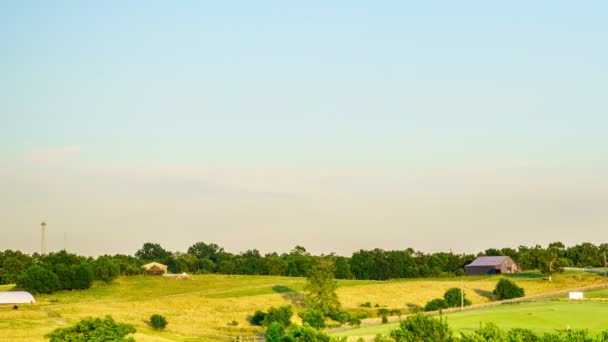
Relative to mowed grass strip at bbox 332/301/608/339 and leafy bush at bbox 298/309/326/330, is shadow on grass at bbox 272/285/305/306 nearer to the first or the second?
leafy bush at bbox 298/309/326/330

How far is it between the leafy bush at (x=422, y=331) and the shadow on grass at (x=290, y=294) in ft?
283

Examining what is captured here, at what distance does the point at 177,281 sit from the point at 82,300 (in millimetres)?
41864

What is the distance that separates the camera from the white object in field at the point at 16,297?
5472 inches

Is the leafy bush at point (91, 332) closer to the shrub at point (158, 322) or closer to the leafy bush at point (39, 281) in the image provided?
the shrub at point (158, 322)

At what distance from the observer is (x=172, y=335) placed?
11144 centimetres

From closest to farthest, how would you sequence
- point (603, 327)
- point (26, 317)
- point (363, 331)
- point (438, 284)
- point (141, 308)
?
point (603, 327), point (363, 331), point (26, 317), point (141, 308), point (438, 284)

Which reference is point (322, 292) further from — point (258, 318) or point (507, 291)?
point (507, 291)

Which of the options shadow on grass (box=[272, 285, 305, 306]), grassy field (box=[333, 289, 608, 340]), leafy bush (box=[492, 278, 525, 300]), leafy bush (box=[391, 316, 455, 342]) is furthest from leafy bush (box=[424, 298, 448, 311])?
leafy bush (box=[391, 316, 455, 342])

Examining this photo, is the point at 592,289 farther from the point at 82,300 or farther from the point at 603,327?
the point at 82,300

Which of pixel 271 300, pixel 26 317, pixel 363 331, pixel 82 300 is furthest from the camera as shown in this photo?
pixel 271 300

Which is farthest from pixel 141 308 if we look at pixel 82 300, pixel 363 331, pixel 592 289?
pixel 592 289

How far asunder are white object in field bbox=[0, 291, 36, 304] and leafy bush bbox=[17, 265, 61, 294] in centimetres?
1233

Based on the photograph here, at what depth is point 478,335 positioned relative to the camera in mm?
67938

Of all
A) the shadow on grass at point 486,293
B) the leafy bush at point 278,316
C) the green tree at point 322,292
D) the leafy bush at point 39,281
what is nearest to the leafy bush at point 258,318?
the leafy bush at point 278,316
